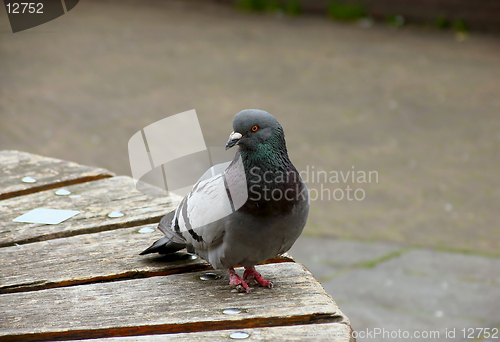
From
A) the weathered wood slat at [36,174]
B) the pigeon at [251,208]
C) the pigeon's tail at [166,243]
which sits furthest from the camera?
the weathered wood slat at [36,174]

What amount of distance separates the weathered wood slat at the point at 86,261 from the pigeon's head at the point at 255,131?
407mm

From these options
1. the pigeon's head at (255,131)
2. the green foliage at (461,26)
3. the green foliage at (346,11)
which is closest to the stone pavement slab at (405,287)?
the pigeon's head at (255,131)

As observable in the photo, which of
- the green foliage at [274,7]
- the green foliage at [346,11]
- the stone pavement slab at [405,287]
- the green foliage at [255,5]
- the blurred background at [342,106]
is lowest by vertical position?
the stone pavement slab at [405,287]

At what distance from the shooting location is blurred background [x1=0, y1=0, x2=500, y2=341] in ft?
12.0

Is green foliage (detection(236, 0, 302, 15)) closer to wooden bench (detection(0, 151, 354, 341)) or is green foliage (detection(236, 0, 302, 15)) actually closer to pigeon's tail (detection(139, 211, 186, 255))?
wooden bench (detection(0, 151, 354, 341))

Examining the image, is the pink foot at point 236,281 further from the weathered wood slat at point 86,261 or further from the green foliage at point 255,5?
the green foliage at point 255,5

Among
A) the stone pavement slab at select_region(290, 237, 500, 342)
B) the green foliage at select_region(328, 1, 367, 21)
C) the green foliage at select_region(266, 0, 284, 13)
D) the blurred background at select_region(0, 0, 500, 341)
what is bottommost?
the stone pavement slab at select_region(290, 237, 500, 342)

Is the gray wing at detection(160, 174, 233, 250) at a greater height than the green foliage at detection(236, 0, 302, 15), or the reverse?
the green foliage at detection(236, 0, 302, 15)

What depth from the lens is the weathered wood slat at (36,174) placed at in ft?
6.88

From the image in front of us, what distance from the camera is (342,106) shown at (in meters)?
6.65

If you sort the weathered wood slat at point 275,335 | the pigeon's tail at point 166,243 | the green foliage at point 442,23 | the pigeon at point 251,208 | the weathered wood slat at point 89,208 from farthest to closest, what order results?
1. the green foliage at point 442,23
2. the weathered wood slat at point 89,208
3. the pigeon's tail at point 166,243
4. the pigeon at point 251,208
5. the weathered wood slat at point 275,335

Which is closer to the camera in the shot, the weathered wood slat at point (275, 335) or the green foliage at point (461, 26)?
the weathered wood slat at point (275, 335)

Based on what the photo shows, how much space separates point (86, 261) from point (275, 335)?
2.07 ft

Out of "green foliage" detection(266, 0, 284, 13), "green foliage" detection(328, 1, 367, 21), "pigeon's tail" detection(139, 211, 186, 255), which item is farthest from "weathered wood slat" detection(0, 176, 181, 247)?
"green foliage" detection(266, 0, 284, 13)
